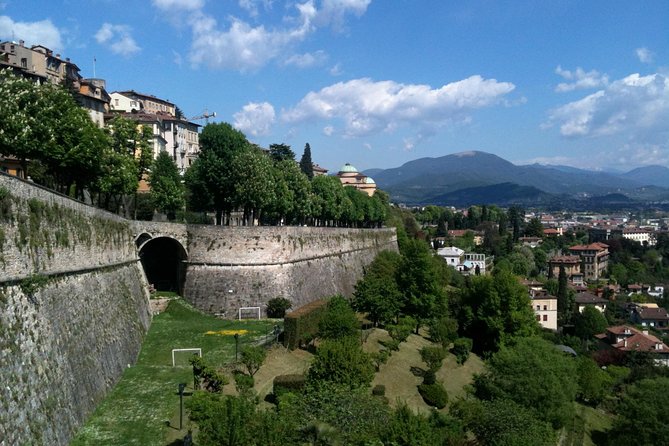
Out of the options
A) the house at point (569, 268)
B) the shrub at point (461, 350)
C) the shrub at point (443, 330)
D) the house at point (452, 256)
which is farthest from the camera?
the house at point (569, 268)

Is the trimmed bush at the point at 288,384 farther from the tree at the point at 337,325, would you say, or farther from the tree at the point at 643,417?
the tree at the point at 643,417

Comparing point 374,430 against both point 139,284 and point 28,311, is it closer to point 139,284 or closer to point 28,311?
point 28,311

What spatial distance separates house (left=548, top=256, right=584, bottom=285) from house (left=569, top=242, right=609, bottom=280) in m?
5.38

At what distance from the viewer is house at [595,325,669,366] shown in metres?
72.8

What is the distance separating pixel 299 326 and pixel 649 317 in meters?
90.1

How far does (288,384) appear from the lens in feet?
86.7

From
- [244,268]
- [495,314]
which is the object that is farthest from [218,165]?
[495,314]

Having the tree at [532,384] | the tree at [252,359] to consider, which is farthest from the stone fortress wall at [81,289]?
the tree at [532,384]

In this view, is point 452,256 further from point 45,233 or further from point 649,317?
point 45,233

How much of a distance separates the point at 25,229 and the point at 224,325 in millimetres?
19362

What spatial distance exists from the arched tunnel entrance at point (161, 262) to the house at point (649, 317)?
86.5 m

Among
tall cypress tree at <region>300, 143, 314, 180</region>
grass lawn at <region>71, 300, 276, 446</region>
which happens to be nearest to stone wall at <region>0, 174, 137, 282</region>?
grass lawn at <region>71, 300, 276, 446</region>

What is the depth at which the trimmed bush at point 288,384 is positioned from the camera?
25906 millimetres

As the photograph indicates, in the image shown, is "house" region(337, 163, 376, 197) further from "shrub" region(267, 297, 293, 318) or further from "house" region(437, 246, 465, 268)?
"shrub" region(267, 297, 293, 318)
